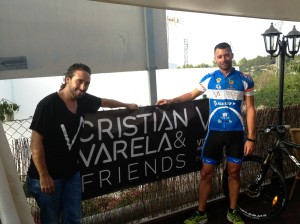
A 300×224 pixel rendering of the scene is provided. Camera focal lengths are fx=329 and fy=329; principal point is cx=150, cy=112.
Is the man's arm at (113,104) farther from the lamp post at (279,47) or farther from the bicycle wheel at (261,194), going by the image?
the lamp post at (279,47)

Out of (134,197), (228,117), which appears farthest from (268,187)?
(134,197)

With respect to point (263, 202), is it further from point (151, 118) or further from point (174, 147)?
point (151, 118)

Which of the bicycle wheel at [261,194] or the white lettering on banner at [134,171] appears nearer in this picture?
the white lettering on banner at [134,171]

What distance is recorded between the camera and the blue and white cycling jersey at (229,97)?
10.7 feet

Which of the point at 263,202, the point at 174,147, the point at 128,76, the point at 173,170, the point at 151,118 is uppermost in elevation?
the point at 128,76

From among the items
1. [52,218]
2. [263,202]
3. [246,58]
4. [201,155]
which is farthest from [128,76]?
[246,58]

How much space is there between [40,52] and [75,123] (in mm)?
981

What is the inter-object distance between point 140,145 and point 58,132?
1050 millimetres

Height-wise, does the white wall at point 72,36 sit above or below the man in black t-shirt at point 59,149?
above

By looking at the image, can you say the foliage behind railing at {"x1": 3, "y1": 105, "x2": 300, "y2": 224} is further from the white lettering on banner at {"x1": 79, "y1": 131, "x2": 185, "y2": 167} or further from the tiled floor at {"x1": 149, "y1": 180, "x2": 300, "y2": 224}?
the white lettering on banner at {"x1": 79, "y1": 131, "x2": 185, "y2": 167}

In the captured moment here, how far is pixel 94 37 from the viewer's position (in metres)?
3.53

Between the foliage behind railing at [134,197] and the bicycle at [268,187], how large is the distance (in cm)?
36

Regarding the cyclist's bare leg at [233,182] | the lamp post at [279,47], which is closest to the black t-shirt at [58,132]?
the cyclist's bare leg at [233,182]

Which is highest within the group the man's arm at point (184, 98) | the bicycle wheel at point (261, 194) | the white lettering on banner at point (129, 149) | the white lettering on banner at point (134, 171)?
the man's arm at point (184, 98)
